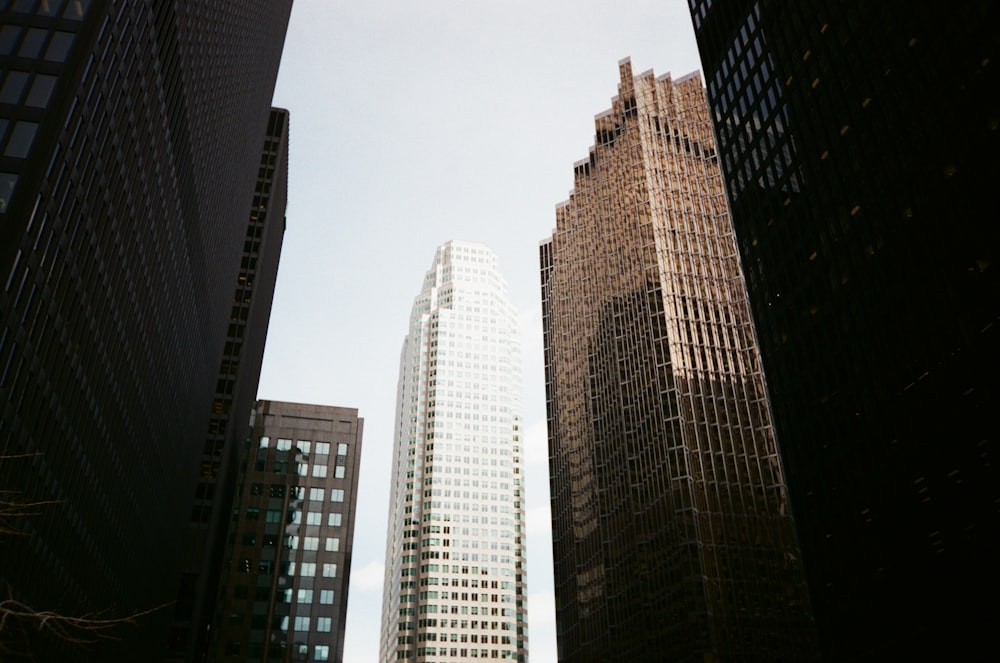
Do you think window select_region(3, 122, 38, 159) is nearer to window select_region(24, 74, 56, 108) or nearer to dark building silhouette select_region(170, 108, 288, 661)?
window select_region(24, 74, 56, 108)

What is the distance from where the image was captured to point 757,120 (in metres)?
80.4

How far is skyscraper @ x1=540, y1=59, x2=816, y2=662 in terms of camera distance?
111750mm

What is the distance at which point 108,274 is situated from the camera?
5994 centimetres

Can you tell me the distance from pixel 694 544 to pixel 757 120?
57.7m

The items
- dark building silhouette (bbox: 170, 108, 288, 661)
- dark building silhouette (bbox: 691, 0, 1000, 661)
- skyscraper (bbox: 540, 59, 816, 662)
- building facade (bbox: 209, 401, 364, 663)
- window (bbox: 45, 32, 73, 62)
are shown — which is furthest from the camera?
building facade (bbox: 209, 401, 364, 663)

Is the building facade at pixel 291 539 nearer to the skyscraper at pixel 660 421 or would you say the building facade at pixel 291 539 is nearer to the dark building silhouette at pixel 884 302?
the skyscraper at pixel 660 421

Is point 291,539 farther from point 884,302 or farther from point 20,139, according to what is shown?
point 884,302

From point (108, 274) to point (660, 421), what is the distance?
84.5m

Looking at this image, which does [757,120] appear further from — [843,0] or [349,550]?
[349,550]

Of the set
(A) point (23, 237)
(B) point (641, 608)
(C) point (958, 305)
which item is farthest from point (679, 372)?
(A) point (23, 237)

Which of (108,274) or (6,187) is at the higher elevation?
Result: (108,274)

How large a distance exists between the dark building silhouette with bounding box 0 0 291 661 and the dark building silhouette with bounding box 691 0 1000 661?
52212 mm

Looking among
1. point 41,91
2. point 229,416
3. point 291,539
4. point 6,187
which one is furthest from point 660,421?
point 6,187

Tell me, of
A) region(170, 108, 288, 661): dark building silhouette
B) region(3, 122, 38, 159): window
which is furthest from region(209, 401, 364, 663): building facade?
region(3, 122, 38, 159): window
